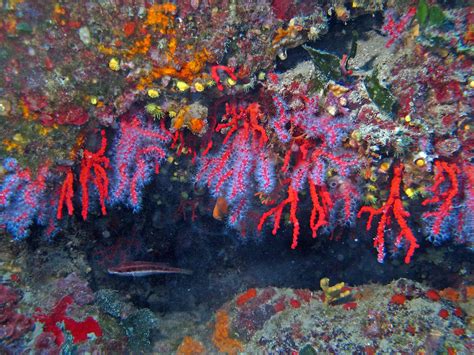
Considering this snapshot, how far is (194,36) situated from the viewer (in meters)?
2.90

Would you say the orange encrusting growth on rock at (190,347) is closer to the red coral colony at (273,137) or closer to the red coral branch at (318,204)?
the red coral colony at (273,137)

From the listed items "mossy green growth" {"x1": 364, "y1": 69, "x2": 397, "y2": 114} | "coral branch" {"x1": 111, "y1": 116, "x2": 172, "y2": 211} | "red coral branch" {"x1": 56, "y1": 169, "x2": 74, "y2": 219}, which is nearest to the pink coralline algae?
"red coral branch" {"x1": 56, "y1": 169, "x2": 74, "y2": 219}

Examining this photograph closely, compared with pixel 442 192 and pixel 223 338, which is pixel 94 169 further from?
pixel 442 192

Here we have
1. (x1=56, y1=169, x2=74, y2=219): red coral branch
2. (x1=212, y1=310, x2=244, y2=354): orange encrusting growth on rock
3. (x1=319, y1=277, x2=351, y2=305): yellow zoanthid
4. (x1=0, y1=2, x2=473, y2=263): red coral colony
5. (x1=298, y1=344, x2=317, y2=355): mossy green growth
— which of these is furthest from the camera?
(x1=212, y1=310, x2=244, y2=354): orange encrusting growth on rock

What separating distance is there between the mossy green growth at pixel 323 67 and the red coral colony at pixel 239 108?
11mm

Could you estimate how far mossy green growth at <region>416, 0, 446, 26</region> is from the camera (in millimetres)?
2838

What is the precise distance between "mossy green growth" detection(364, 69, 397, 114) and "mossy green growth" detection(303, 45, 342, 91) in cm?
30

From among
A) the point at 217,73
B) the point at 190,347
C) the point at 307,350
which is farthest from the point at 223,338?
the point at 217,73

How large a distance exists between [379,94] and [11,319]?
179 inches

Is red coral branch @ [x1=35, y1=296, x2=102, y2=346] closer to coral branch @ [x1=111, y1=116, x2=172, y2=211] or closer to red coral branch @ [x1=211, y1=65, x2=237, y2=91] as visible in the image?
coral branch @ [x1=111, y1=116, x2=172, y2=211]

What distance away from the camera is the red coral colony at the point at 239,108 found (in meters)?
2.82

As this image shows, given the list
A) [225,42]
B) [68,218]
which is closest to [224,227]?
[68,218]

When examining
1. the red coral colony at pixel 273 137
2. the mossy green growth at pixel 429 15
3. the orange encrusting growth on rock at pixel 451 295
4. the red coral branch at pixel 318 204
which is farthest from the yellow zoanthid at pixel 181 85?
the orange encrusting growth on rock at pixel 451 295

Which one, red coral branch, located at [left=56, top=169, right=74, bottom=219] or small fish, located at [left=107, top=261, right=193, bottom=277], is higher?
red coral branch, located at [left=56, top=169, right=74, bottom=219]
